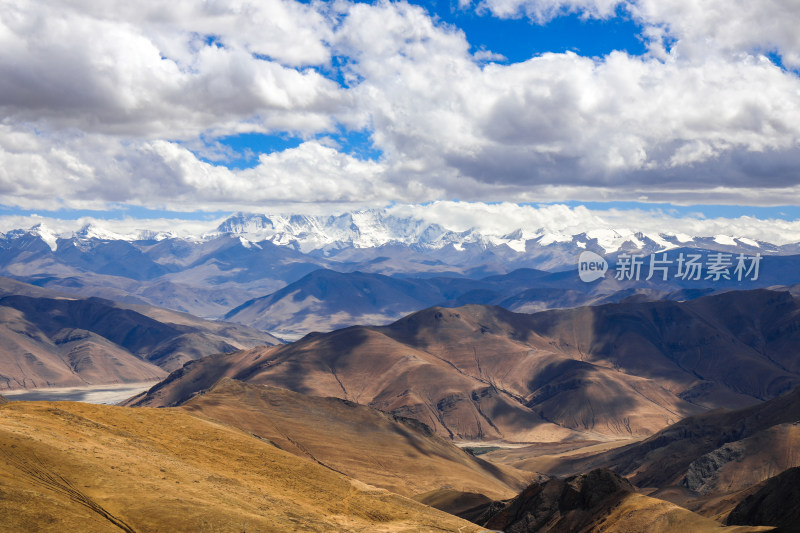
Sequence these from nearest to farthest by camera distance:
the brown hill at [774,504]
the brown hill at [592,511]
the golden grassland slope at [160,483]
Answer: the golden grassland slope at [160,483], the brown hill at [592,511], the brown hill at [774,504]

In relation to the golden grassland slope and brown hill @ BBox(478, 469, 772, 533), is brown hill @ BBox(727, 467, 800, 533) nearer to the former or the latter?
brown hill @ BBox(478, 469, 772, 533)

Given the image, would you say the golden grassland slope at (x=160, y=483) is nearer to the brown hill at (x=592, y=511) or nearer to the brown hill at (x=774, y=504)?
the brown hill at (x=592, y=511)

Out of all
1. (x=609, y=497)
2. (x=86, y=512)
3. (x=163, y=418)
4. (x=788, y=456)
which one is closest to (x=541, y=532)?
(x=609, y=497)

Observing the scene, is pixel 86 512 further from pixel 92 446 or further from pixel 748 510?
pixel 748 510

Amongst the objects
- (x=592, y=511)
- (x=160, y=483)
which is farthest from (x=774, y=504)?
(x=160, y=483)

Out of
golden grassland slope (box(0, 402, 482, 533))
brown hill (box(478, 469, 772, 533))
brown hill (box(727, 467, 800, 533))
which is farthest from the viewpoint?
brown hill (box(727, 467, 800, 533))

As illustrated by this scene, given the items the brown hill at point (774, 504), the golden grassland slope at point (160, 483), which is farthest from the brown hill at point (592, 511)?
the brown hill at point (774, 504)

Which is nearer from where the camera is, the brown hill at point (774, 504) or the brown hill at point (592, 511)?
the brown hill at point (592, 511)

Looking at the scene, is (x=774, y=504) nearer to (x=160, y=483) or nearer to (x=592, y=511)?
(x=592, y=511)

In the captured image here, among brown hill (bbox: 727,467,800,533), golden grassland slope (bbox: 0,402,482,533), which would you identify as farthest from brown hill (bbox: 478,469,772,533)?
brown hill (bbox: 727,467,800,533)
